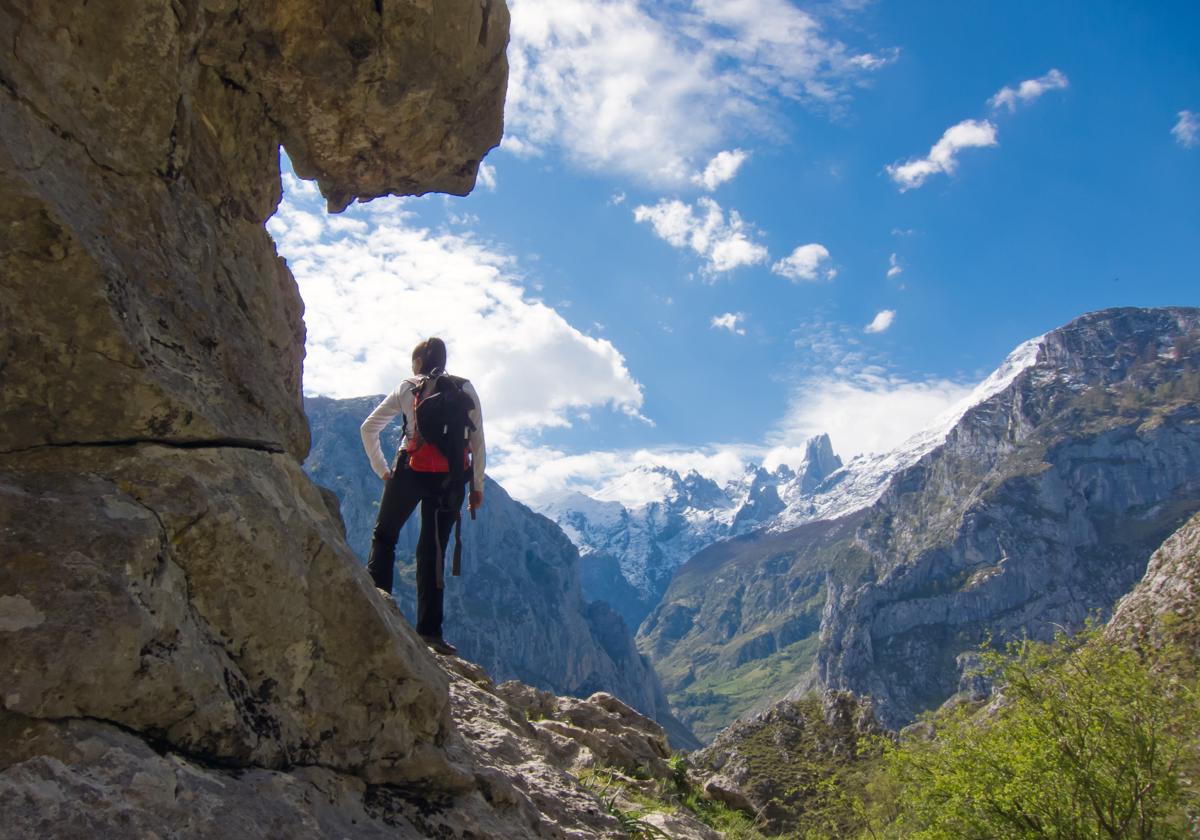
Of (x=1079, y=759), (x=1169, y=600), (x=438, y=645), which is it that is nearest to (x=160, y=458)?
(x=438, y=645)

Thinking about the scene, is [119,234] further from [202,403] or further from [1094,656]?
[1094,656]

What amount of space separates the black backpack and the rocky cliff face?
2458 mm

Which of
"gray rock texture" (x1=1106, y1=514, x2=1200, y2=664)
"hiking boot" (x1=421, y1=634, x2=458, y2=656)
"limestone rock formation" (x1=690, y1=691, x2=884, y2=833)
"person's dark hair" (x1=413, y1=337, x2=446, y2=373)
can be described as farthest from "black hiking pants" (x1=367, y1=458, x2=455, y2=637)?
"gray rock texture" (x1=1106, y1=514, x2=1200, y2=664)

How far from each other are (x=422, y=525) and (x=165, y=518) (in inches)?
219

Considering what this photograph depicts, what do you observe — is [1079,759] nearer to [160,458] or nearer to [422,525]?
[422,525]

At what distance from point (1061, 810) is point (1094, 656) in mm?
3408

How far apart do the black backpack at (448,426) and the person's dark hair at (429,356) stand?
156mm

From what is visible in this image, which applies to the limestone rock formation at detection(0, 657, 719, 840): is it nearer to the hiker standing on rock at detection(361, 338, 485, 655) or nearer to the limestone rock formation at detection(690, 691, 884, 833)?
the hiker standing on rock at detection(361, 338, 485, 655)

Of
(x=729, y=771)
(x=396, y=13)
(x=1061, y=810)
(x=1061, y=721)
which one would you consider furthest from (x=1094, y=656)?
(x=396, y=13)

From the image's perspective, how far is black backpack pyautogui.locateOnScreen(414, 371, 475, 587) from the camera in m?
8.78

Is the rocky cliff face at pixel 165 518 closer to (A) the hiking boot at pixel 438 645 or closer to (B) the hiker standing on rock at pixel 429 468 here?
(B) the hiker standing on rock at pixel 429 468

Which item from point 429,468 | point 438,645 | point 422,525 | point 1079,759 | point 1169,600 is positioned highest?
point 1169,600

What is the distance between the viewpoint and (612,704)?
1631cm

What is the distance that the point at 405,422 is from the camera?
29.6 ft
